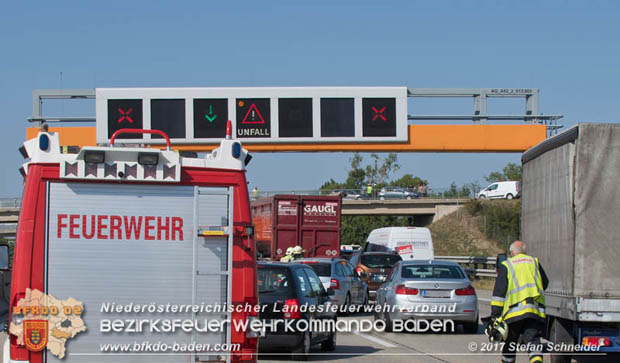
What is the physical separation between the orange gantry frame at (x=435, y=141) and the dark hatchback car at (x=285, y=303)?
15461 mm

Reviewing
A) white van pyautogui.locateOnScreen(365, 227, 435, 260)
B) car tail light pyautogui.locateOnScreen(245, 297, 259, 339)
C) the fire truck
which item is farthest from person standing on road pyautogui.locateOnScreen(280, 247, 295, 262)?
the fire truck

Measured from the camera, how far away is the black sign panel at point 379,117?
29.2 m

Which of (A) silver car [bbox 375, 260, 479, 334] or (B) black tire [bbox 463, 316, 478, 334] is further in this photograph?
(B) black tire [bbox 463, 316, 478, 334]

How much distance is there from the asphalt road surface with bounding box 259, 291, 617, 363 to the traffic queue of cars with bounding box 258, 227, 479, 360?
302 millimetres

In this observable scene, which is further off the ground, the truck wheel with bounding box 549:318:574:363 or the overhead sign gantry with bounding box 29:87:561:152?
the overhead sign gantry with bounding box 29:87:561:152

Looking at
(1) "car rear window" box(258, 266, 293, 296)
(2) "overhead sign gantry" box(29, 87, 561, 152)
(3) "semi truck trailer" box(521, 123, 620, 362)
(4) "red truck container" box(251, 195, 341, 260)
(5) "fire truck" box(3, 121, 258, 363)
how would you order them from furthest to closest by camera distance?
(4) "red truck container" box(251, 195, 341, 260) < (2) "overhead sign gantry" box(29, 87, 561, 152) < (1) "car rear window" box(258, 266, 293, 296) < (3) "semi truck trailer" box(521, 123, 620, 362) < (5) "fire truck" box(3, 121, 258, 363)

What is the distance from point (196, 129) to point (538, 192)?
685 inches

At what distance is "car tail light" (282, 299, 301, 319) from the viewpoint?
44.1 feet

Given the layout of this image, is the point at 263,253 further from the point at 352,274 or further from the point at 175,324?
the point at 175,324

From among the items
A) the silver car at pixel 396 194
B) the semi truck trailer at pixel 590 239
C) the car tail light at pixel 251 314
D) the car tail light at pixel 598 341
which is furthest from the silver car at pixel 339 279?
the silver car at pixel 396 194

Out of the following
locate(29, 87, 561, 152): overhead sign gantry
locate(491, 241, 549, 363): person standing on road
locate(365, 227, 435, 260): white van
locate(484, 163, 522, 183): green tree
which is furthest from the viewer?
locate(484, 163, 522, 183): green tree

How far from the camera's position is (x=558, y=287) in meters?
11.8

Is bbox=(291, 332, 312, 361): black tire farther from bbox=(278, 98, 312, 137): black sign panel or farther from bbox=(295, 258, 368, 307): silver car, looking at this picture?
bbox=(278, 98, 312, 137): black sign panel

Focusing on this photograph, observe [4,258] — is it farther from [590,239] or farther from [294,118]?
[294,118]
